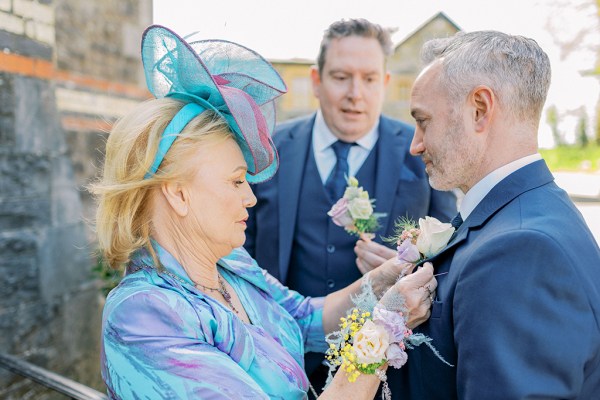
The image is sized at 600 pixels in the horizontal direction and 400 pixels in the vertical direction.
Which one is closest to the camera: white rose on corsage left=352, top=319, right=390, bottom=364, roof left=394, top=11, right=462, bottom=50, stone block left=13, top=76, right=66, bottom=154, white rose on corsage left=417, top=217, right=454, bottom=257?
white rose on corsage left=352, top=319, right=390, bottom=364

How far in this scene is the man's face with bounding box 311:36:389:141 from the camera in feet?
10.4

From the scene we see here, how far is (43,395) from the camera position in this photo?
12.3ft

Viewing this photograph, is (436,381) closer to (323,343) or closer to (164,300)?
(323,343)

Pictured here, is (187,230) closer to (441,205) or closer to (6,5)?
(441,205)

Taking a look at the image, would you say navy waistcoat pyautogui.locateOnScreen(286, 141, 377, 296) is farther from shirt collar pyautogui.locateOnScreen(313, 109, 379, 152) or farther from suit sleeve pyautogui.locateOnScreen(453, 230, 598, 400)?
suit sleeve pyautogui.locateOnScreen(453, 230, 598, 400)

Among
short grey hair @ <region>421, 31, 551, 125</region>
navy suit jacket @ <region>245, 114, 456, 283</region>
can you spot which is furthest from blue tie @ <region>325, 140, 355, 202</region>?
short grey hair @ <region>421, 31, 551, 125</region>

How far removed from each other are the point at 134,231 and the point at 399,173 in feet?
5.88

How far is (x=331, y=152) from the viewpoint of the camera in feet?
10.6

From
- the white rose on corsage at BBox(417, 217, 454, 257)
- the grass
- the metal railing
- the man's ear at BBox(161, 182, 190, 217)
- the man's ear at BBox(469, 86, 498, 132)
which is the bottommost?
the grass

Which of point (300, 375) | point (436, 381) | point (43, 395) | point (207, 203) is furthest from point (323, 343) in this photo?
point (43, 395)

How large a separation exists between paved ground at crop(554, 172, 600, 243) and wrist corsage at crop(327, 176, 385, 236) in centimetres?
963

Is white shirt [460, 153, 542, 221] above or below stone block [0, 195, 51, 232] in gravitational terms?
above

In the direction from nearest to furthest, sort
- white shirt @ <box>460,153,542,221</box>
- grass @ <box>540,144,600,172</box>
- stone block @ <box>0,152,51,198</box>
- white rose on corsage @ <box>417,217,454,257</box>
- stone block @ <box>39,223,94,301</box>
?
white shirt @ <box>460,153,542,221</box>
white rose on corsage @ <box>417,217,454,257</box>
stone block @ <box>0,152,51,198</box>
stone block @ <box>39,223,94,301</box>
grass @ <box>540,144,600,172</box>

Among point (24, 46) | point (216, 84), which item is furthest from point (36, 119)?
point (216, 84)
